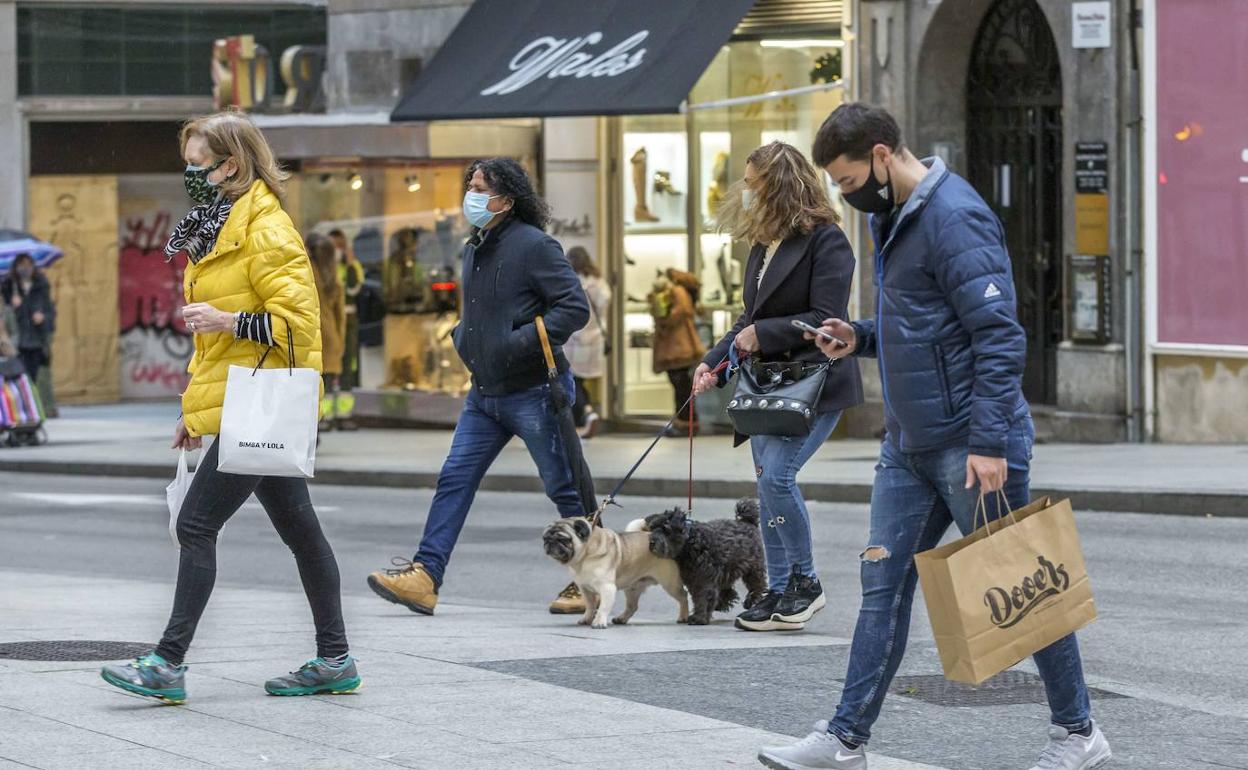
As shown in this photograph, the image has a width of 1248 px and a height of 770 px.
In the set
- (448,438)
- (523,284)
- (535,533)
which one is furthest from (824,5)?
(523,284)

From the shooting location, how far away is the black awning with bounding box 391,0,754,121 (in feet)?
64.6

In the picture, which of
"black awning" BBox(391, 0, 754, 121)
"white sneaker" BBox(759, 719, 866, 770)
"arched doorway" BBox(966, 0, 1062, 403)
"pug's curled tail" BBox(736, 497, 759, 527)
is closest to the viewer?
"white sneaker" BBox(759, 719, 866, 770)

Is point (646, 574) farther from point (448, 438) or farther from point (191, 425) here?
point (448, 438)

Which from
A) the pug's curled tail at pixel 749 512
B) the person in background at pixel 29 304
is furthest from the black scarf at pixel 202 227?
the person in background at pixel 29 304

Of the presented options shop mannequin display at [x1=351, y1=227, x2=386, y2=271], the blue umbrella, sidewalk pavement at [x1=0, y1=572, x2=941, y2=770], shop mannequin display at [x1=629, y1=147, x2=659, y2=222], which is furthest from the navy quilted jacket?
the blue umbrella

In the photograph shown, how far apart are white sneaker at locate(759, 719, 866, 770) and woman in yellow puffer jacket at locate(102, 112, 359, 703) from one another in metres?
1.74

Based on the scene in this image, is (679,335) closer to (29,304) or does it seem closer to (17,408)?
A: (17,408)

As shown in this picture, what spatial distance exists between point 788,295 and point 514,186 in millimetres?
1519

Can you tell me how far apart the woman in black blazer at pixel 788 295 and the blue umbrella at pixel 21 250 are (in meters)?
17.0

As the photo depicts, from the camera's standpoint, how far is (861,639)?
6.02m

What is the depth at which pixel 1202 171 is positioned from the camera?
17.5 m

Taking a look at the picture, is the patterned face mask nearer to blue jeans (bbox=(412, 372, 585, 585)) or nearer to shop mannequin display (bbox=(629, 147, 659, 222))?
blue jeans (bbox=(412, 372, 585, 585))

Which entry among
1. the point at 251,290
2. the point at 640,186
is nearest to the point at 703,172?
the point at 640,186

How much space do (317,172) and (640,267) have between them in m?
3.99
